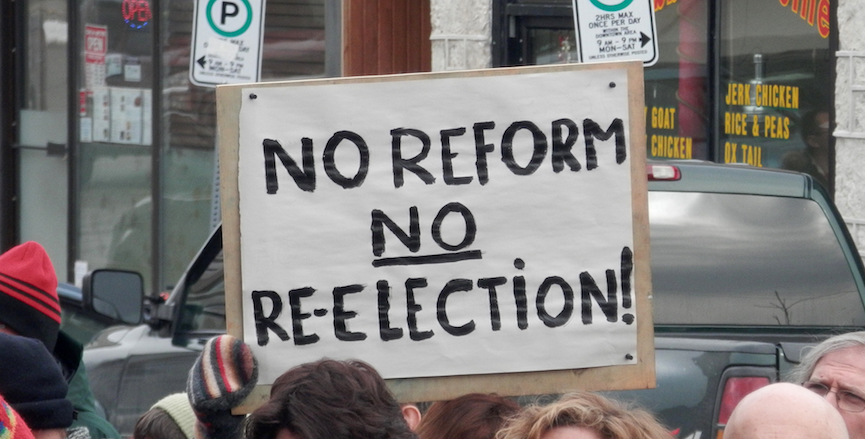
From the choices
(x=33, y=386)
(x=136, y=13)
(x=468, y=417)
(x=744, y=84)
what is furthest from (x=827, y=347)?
(x=136, y=13)

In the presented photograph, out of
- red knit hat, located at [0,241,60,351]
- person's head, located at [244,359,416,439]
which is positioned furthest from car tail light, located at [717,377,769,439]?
red knit hat, located at [0,241,60,351]

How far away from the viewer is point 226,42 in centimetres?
627

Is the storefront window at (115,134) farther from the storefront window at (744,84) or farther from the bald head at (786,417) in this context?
the bald head at (786,417)

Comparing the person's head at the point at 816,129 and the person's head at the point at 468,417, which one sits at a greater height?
the person's head at the point at 816,129

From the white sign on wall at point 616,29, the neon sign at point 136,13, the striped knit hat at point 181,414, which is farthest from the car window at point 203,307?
the neon sign at point 136,13

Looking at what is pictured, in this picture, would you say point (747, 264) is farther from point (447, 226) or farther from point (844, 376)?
point (447, 226)

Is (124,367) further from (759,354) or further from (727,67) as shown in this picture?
(727,67)

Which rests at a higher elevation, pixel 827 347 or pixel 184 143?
pixel 184 143

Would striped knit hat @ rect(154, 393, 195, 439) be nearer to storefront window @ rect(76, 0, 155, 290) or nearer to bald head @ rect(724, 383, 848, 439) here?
bald head @ rect(724, 383, 848, 439)

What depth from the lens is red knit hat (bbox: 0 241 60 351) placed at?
120 inches

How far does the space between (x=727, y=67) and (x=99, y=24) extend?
20.1 ft

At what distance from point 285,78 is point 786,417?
25.4ft

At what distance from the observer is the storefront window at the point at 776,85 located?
7.25 meters

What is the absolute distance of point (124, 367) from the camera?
490cm
